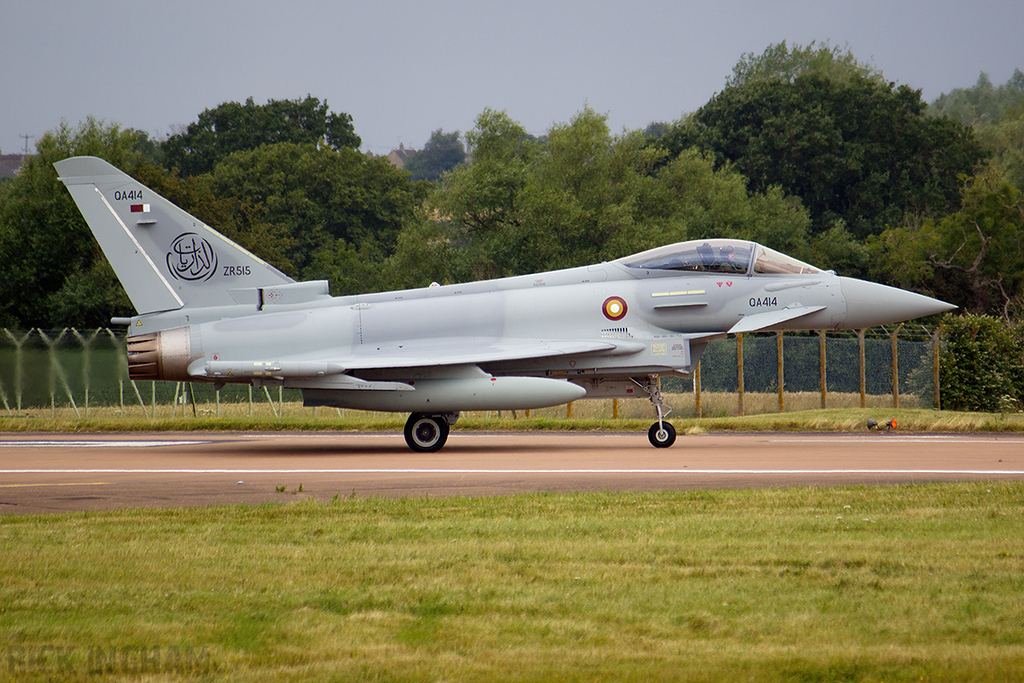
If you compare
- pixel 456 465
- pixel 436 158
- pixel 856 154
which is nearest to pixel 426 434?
pixel 456 465

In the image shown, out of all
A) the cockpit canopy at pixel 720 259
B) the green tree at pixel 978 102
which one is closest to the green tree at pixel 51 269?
the cockpit canopy at pixel 720 259

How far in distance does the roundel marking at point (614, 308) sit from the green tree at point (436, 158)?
146618mm

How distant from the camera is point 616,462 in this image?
13.4m

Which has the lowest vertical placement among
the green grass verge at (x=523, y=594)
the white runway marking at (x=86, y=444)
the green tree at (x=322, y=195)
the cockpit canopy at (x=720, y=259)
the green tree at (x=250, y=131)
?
the green grass verge at (x=523, y=594)

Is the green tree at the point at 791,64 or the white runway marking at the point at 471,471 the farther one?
the green tree at the point at 791,64

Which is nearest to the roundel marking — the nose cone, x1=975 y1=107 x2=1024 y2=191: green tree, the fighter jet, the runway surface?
the fighter jet

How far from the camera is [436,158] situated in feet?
595

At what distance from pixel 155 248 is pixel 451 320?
207 inches

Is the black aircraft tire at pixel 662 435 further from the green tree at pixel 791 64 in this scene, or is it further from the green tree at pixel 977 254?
the green tree at pixel 791 64

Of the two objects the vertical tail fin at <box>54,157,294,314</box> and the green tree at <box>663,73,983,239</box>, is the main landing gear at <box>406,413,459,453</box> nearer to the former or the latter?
the vertical tail fin at <box>54,157,294,314</box>

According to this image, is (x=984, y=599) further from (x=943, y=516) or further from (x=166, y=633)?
(x=166, y=633)

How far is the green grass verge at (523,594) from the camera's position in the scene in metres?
4.44

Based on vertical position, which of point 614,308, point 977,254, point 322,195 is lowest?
point 614,308

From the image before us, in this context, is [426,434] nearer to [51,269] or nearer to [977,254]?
[51,269]
